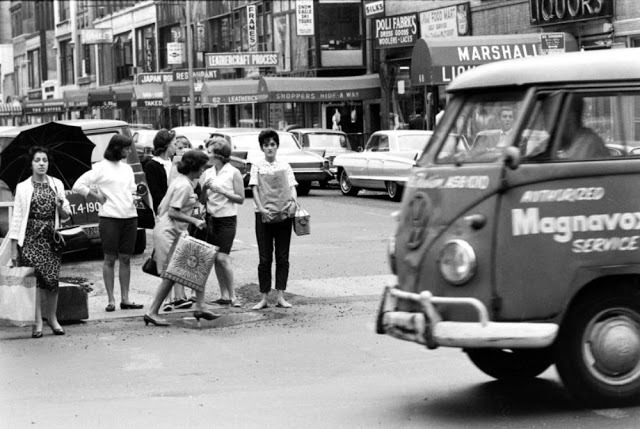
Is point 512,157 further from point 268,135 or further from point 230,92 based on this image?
point 230,92

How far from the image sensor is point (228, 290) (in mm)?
13750

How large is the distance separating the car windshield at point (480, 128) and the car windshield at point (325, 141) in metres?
26.2

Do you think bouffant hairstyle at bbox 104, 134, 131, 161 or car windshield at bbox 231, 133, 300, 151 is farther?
car windshield at bbox 231, 133, 300, 151

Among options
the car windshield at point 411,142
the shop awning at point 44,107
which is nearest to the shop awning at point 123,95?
the shop awning at point 44,107

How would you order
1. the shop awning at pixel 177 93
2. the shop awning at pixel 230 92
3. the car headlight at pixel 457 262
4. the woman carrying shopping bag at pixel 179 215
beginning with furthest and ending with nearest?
the shop awning at pixel 177 93 → the shop awning at pixel 230 92 → the woman carrying shopping bag at pixel 179 215 → the car headlight at pixel 457 262

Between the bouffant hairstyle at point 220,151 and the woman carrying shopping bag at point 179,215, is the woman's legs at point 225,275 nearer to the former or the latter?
the woman carrying shopping bag at point 179,215

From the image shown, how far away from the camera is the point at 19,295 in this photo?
468 inches

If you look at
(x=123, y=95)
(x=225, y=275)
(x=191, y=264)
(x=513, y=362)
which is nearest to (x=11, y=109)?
(x=123, y=95)

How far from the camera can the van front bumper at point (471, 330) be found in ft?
24.8

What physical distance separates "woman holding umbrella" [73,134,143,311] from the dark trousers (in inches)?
55.5

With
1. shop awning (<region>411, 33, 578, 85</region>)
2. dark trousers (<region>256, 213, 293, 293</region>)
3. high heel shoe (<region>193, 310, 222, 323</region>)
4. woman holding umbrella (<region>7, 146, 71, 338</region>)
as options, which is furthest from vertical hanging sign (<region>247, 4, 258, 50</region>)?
woman holding umbrella (<region>7, 146, 71, 338</region>)

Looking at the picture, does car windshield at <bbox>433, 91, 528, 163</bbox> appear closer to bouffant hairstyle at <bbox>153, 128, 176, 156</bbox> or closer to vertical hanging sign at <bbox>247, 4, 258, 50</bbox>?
bouffant hairstyle at <bbox>153, 128, 176, 156</bbox>

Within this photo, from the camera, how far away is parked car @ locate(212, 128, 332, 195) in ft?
102

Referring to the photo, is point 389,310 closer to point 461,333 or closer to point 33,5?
point 461,333
